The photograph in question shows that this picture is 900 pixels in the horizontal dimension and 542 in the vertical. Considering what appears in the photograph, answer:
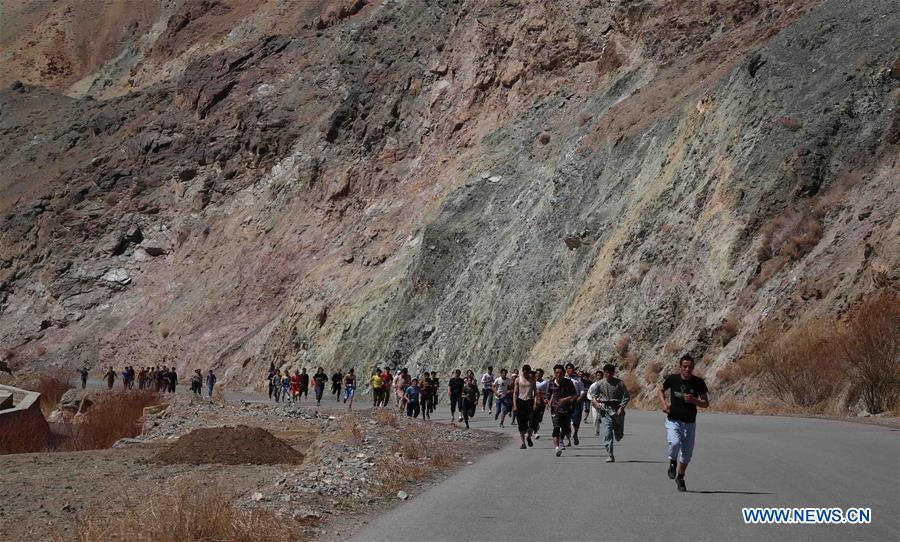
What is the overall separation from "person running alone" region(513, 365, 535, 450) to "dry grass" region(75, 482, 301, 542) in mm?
8173

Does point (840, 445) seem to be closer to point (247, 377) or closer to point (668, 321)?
point (668, 321)

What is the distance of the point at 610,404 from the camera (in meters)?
14.7

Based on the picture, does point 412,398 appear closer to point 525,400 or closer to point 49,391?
point 525,400

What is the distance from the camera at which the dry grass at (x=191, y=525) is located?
839cm

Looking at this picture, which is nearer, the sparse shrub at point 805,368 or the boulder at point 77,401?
the sparse shrub at point 805,368

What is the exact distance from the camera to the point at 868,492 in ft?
34.0

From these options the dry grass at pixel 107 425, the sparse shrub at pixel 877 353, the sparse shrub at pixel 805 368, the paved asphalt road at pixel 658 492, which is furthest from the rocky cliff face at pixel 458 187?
the dry grass at pixel 107 425

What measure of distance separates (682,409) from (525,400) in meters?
6.21

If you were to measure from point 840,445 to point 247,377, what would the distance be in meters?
37.0

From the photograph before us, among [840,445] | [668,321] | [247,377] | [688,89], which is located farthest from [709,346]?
[247,377]

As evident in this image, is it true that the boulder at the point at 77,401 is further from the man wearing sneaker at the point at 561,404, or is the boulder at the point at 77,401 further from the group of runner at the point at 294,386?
the man wearing sneaker at the point at 561,404

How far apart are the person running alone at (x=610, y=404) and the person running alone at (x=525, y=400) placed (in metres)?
2.19

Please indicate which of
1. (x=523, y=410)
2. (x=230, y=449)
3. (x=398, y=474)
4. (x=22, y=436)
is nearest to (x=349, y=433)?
(x=230, y=449)

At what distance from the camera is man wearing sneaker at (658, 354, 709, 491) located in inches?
442
